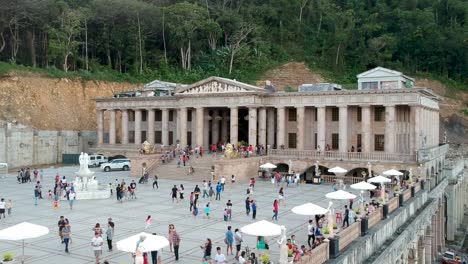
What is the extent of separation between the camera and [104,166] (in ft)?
176

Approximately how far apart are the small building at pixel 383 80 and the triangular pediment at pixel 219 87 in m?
11.5

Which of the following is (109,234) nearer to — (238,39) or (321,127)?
(321,127)

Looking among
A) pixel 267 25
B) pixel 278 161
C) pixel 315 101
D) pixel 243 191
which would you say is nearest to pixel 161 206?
pixel 243 191

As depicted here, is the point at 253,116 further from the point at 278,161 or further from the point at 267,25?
the point at 267,25

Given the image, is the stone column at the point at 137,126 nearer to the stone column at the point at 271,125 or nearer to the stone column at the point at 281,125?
the stone column at the point at 271,125

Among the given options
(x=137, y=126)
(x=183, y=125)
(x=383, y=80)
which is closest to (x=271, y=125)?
(x=183, y=125)

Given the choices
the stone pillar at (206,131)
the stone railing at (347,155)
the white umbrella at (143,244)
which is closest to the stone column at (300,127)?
the stone railing at (347,155)

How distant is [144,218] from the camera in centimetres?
2709

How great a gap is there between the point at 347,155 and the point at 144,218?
79.0ft

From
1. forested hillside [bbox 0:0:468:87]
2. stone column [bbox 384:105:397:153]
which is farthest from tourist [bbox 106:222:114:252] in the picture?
forested hillside [bbox 0:0:468:87]

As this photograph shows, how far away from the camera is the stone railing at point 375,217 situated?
23.1 m

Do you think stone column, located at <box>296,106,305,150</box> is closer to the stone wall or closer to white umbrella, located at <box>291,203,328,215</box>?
white umbrella, located at <box>291,203,328,215</box>

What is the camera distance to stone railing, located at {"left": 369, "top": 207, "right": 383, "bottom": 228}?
23.1 m

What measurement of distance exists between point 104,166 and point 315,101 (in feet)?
83.3
